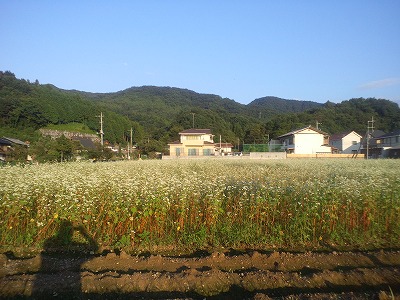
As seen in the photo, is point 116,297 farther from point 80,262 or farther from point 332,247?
point 332,247

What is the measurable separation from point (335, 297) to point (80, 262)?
3.55 metres

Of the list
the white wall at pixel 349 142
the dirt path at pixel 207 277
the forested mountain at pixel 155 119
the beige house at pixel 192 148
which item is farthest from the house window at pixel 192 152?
the dirt path at pixel 207 277

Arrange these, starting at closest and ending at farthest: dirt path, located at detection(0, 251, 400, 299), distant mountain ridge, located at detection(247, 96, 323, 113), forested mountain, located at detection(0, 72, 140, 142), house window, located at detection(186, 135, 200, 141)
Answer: dirt path, located at detection(0, 251, 400, 299)
house window, located at detection(186, 135, 200, 141)
forested mountain, located at detection(0, 72, 140, 142)
distant mountain ridge, located at detection(247, 96, 323, 113)

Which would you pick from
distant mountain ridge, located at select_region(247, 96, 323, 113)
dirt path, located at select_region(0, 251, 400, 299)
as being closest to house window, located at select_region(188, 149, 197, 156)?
dirt path, located at select_region(0, 251, 400, 299)

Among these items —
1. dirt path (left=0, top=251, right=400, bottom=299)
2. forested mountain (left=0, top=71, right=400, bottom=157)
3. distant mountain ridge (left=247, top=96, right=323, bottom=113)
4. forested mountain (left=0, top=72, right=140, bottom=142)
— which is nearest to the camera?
dirt path (left=0, top=251, right=400, bottom=299)

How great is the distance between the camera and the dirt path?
10.7 ft

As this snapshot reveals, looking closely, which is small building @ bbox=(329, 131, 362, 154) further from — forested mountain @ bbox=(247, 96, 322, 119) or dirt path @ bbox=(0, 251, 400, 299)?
forested mountain @ bbox=(247, 96, 322, 119)

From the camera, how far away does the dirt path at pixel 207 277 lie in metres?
3.27

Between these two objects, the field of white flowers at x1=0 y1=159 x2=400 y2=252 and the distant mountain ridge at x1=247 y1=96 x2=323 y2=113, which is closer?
the field of white flowers at x1=0 y1=159 x2=400 y2=252

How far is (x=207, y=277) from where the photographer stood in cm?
347

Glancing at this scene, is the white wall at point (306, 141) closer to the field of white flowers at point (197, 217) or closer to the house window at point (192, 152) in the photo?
the house window at point (192, 152)

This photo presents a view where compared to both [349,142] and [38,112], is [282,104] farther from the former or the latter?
[38,112]

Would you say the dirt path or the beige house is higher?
the beige house

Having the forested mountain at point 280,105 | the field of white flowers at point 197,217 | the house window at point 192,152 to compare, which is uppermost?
the forested mountain at point 280,105
